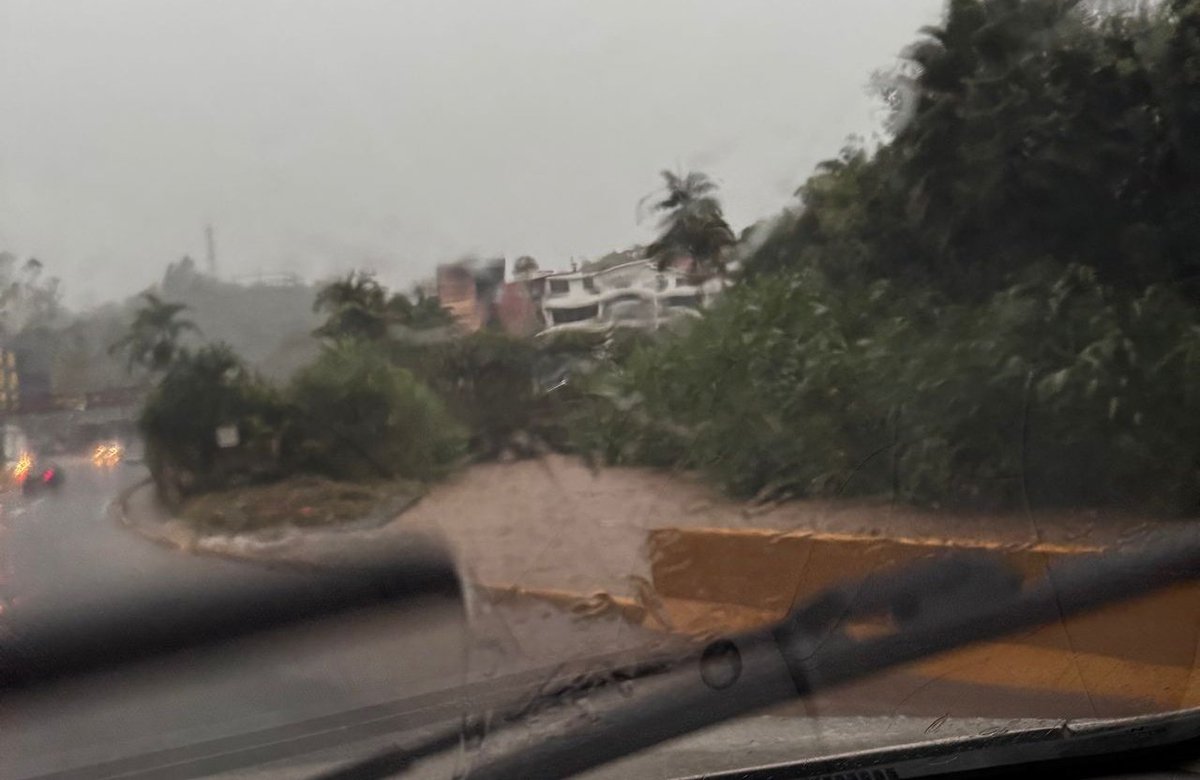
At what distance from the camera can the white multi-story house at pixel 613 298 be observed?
18.0 feet

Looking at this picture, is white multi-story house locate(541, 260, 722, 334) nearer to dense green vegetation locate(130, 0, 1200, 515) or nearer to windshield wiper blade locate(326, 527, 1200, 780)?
dense green vegetation locate(130, 0, 1200, 515)

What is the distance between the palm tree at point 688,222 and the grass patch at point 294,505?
1492 millimetres

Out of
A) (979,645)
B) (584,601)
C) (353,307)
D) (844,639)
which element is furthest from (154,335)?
(979,645)

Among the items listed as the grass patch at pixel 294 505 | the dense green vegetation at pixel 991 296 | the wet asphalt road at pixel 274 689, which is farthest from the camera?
the dense green vegetation at pixel 991 296

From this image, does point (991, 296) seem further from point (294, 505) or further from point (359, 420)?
point (294, 505)

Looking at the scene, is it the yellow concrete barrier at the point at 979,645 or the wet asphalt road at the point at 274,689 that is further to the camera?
the yellow concrete barrier at the point at 979,645

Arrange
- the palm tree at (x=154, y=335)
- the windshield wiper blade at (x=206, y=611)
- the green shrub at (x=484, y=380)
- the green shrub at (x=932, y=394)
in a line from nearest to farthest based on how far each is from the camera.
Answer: the windshield wiper blade at (x=206, y=611)
the palm tree at (x=154, y=335)
the green shrub at (x=484, y=380)
the green shrub at (x=932, y=394)

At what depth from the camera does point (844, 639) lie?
477 centimetres

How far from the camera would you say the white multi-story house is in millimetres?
5473

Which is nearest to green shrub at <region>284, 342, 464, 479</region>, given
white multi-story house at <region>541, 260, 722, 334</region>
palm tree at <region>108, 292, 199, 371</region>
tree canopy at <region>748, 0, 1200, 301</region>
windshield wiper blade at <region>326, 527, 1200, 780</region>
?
palm tree at <region>108, 292, 199, 371</region>

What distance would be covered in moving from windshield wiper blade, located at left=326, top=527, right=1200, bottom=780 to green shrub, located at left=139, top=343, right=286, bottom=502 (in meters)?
1.41

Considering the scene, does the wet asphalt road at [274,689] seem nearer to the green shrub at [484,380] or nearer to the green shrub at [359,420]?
the green shrub at [359,420]

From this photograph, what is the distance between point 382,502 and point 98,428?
998 millimetres

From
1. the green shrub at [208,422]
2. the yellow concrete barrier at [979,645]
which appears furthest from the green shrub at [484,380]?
the yellow concrete barrier at [979,645]
